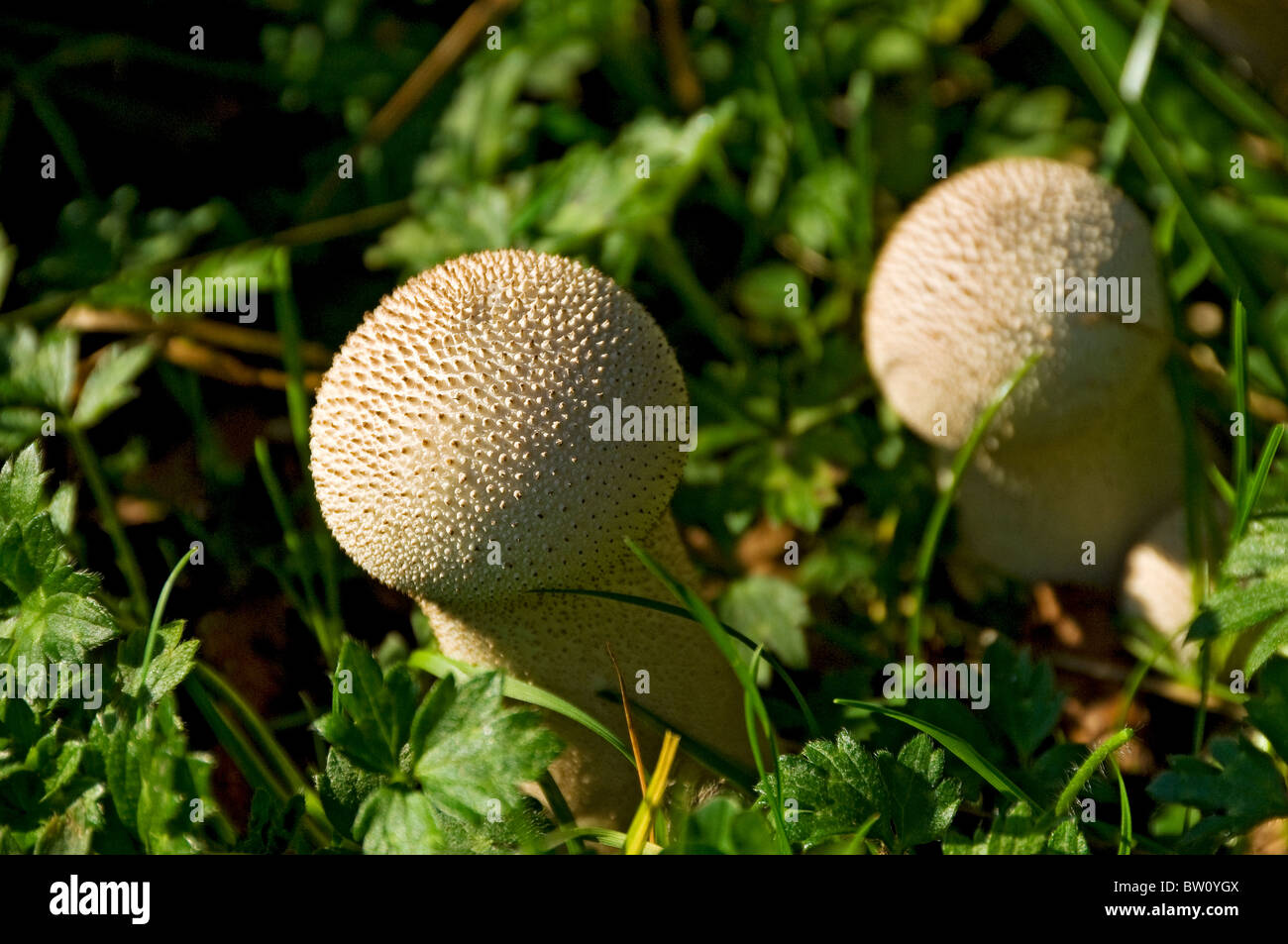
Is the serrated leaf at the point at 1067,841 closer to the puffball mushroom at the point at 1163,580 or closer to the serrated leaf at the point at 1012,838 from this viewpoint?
the serrated leaf at the point at 1012,838

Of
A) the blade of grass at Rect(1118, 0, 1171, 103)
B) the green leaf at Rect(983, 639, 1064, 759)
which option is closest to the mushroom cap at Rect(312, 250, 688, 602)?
the green leaf at Rect(983, 639, 1064, 759)

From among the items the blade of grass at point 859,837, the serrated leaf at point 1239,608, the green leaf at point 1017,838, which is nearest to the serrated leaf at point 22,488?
the blade of grass at point 859,837

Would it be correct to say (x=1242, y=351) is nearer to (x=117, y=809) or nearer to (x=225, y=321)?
(x=117, y=809)

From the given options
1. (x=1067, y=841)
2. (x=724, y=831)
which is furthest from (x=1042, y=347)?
(x=724, y=831)

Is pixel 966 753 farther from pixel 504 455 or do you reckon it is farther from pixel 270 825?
pixel 270 825

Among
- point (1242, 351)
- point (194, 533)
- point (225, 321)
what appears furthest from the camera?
point (225, 321)
